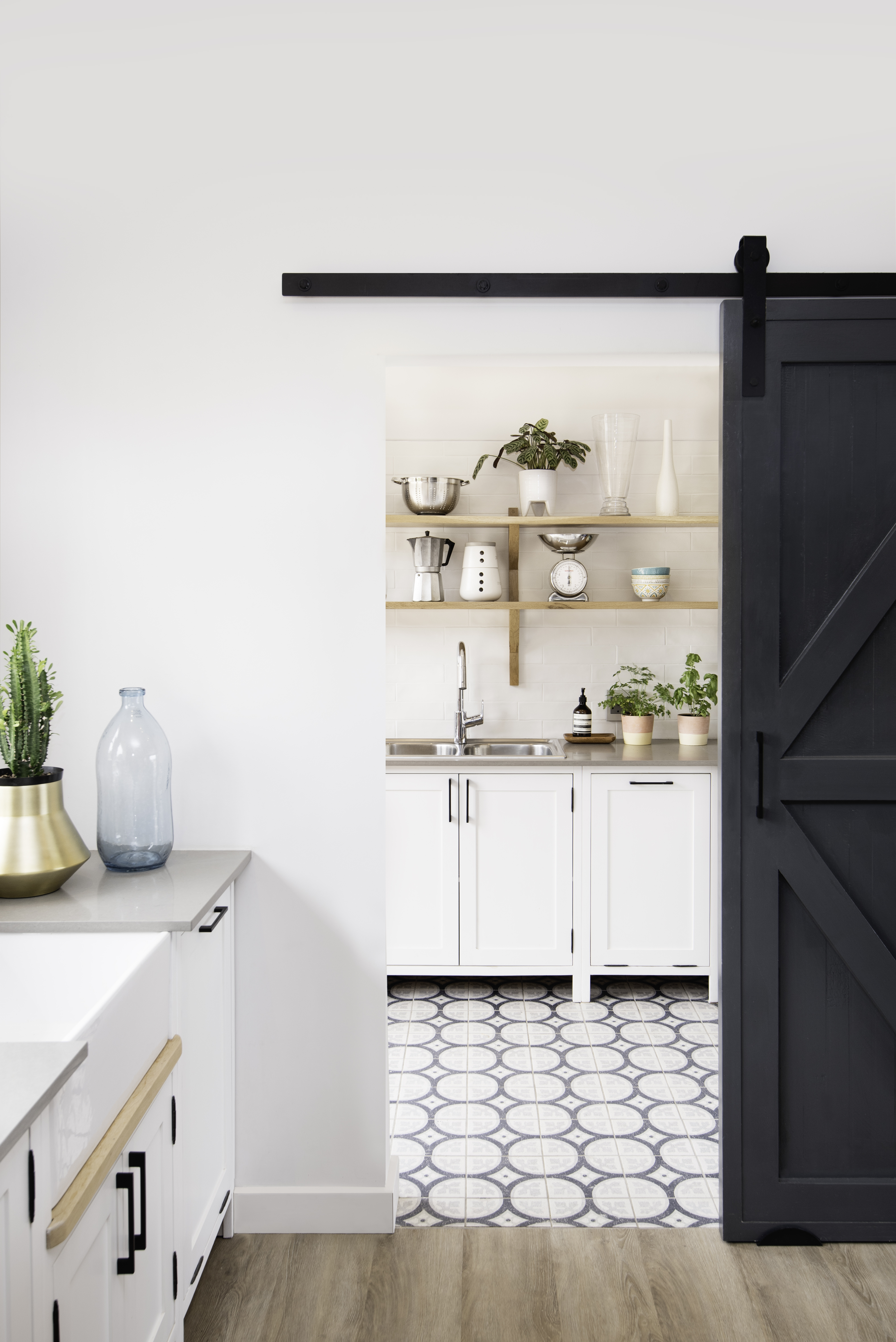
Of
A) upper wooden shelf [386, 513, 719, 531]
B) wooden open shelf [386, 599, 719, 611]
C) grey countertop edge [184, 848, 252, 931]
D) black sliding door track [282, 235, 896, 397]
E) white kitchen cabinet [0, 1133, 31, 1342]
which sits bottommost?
white kitchen cabinet [0, 1133, 31, 1342]

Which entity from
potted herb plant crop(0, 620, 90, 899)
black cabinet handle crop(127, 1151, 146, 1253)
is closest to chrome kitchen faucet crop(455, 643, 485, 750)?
potted herb plant crop(0, 620, 90, 899)

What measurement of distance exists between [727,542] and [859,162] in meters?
0.90

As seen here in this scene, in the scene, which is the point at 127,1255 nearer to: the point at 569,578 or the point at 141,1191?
the point at 141,1191

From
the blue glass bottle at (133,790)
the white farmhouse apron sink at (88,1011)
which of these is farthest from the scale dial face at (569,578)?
Result: the white farmhouse apron sink at (88,1011)

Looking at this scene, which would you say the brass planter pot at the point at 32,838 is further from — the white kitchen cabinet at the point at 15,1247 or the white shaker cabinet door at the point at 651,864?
the white shaker cabinet door at the point at 651,864

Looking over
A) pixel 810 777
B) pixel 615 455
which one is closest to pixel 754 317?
pixel 810 777

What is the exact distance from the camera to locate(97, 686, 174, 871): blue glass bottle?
77.9 inches

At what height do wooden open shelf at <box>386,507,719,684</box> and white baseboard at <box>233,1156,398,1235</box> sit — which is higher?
wooden open shelf at <box>386,507,719,684</box>

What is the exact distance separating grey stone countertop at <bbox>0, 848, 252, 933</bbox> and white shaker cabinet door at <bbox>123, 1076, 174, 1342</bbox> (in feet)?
0.92

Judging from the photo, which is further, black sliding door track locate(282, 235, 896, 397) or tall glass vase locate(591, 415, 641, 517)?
tall glass vase locate(591, 415, 641, 517)

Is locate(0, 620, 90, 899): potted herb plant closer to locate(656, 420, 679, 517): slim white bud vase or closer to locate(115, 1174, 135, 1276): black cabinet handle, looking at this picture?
locate(115, 1174, 135, 1276): black cabinet handle

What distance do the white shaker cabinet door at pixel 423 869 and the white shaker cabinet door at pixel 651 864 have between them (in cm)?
52

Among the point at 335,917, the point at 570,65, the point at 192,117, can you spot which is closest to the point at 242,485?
the point at 192,117

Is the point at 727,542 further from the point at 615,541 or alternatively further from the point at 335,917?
the point at 615,541
